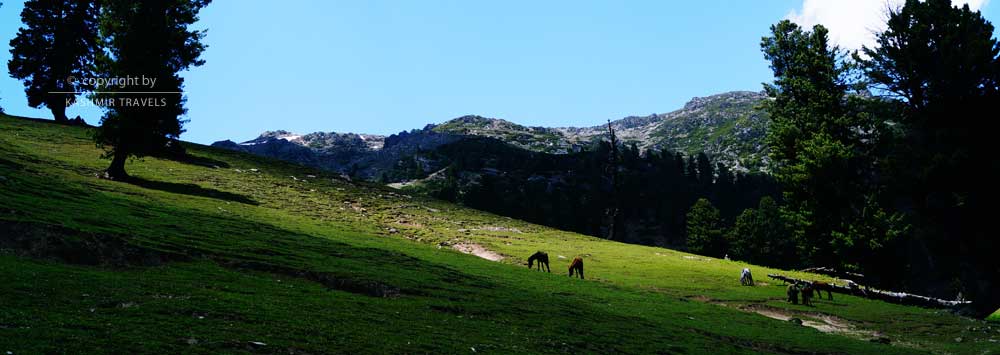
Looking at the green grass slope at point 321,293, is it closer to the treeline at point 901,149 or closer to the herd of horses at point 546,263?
the herd of horses at point 546,263

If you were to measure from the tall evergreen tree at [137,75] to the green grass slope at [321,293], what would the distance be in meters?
4.09

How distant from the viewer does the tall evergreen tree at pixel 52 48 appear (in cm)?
8062

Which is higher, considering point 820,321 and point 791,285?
point 791,285

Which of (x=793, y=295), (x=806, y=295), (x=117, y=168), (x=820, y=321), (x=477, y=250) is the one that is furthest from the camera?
(x=117, y=168)

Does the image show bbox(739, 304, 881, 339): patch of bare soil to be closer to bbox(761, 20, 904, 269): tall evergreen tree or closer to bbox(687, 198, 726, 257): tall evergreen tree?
bbox(761, 20, 904, 269): tall evergreen tree

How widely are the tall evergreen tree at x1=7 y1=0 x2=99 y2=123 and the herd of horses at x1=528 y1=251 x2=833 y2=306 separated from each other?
74.7 m

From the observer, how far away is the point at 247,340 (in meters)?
14.0

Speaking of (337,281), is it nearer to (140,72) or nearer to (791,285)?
(791,285)

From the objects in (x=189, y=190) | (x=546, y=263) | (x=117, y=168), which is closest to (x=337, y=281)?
(x=546, y=263)

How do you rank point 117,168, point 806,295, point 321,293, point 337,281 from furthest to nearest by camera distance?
point 117,168 → point 806,295 → point 337,281 → point 321,293

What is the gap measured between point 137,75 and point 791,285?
61.5 metres

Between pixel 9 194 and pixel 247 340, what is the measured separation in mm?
23965

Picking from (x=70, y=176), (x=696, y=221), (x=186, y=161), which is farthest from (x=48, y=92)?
(x=696, y=221)

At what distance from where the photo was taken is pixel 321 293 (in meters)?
22.4
